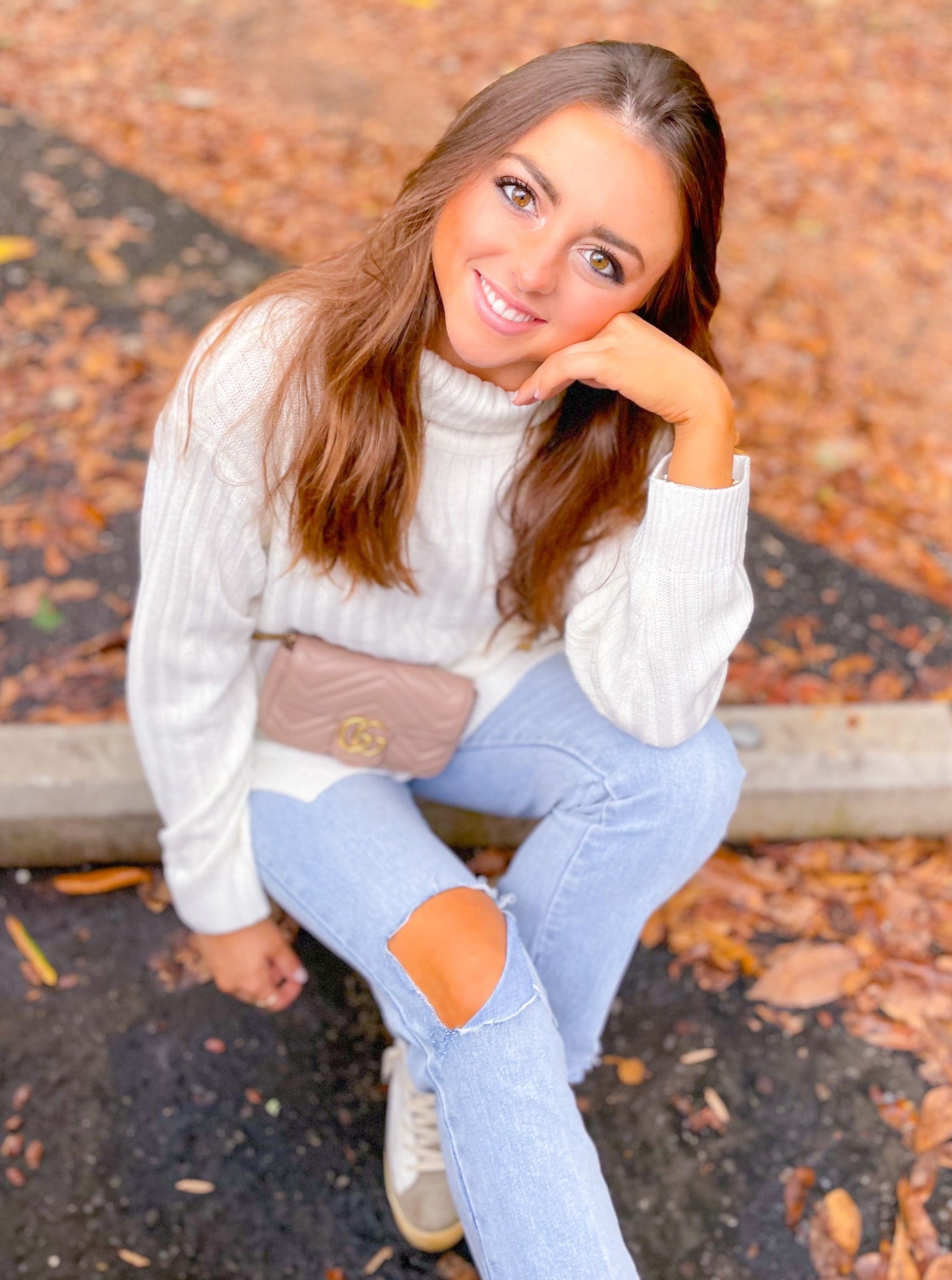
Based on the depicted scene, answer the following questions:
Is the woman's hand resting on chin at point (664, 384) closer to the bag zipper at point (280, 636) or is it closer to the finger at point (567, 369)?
the finger at point (567, 369)

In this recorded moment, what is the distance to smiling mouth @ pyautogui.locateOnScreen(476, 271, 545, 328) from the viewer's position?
5.36ft

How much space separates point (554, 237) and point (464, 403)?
12.7 inches

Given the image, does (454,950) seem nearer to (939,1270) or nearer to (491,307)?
A: (491,307)

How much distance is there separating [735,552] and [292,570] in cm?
75

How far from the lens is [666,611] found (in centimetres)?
179

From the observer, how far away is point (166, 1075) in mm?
2363

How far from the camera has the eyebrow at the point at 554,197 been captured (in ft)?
5.15

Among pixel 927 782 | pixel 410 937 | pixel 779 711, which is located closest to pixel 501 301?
pixel 410 937

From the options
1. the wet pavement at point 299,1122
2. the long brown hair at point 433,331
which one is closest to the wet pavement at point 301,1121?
the wet pavement at point 299,1122

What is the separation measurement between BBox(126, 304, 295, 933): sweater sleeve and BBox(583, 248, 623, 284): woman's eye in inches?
20.6

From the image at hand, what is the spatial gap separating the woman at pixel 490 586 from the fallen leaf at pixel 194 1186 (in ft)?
1.17

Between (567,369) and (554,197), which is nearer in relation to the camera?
(554,197)

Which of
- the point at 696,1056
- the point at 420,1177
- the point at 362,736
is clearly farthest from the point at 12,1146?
the point at 696,1056

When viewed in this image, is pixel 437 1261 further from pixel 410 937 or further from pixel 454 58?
pixel 454 58
